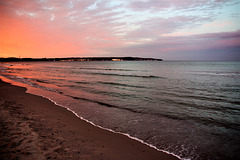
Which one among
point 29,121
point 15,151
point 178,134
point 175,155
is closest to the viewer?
point 15,151

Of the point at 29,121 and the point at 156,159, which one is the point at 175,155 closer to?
the point at 156,159

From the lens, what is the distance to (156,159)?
13.9 ft

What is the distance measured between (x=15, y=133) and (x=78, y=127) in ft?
7.58

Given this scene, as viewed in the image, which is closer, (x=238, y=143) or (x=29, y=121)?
(x=238, y=143)

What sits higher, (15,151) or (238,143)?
(15,151)

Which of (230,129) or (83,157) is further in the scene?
(230,129)

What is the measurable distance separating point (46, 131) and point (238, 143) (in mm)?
7456

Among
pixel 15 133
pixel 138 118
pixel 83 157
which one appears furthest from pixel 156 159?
pixel 15 133

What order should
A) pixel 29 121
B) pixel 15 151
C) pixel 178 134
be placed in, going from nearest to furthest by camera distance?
pixel 15 151, pixel 178 134, pixel 29 121

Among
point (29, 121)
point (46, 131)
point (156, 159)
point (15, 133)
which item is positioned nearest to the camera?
point (156, 159)

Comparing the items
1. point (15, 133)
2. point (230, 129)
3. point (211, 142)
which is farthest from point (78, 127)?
point (230, 129)

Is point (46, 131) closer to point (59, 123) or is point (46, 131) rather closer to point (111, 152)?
point (59, 123)

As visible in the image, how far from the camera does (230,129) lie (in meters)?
6.52

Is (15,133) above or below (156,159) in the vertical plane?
above
